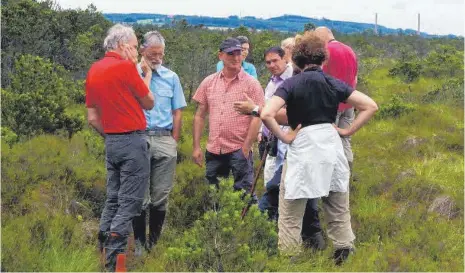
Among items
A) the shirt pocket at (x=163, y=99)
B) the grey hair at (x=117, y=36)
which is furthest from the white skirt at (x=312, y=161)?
the grey hair at (x=117, y=36)

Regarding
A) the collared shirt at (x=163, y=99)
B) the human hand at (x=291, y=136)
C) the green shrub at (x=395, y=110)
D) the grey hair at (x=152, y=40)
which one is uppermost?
the grey hair at (x=152, y=40)

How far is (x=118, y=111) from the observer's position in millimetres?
3771

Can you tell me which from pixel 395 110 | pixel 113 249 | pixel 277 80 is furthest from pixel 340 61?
pixel 395 110

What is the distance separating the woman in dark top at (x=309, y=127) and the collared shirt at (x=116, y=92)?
0.83 metres

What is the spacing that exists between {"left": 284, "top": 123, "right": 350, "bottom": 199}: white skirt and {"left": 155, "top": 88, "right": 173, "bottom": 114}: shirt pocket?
1.09 meters

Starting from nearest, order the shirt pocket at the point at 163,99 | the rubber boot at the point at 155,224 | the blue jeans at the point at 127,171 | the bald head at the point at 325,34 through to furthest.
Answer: the blue jeans at the point at 127,171
the shirt pocket at the point at 163,99
the rubber boot at the point at 155,224
the bald head at the point at 325,34

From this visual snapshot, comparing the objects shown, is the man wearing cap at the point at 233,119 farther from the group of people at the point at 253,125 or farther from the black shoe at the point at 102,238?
the black shoe at the point at 102,238

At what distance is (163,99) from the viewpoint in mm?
4434

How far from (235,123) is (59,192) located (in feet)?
5.58

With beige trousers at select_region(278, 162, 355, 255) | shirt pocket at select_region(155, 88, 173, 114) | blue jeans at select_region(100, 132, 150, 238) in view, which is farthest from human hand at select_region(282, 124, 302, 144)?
shirt pocket at select_region(155, 88, 173, 114)

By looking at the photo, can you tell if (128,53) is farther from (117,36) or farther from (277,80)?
(277,80)

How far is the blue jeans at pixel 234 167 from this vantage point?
476 cm

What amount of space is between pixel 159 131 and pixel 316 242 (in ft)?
4.83

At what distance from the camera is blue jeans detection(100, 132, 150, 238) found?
3803 mm
